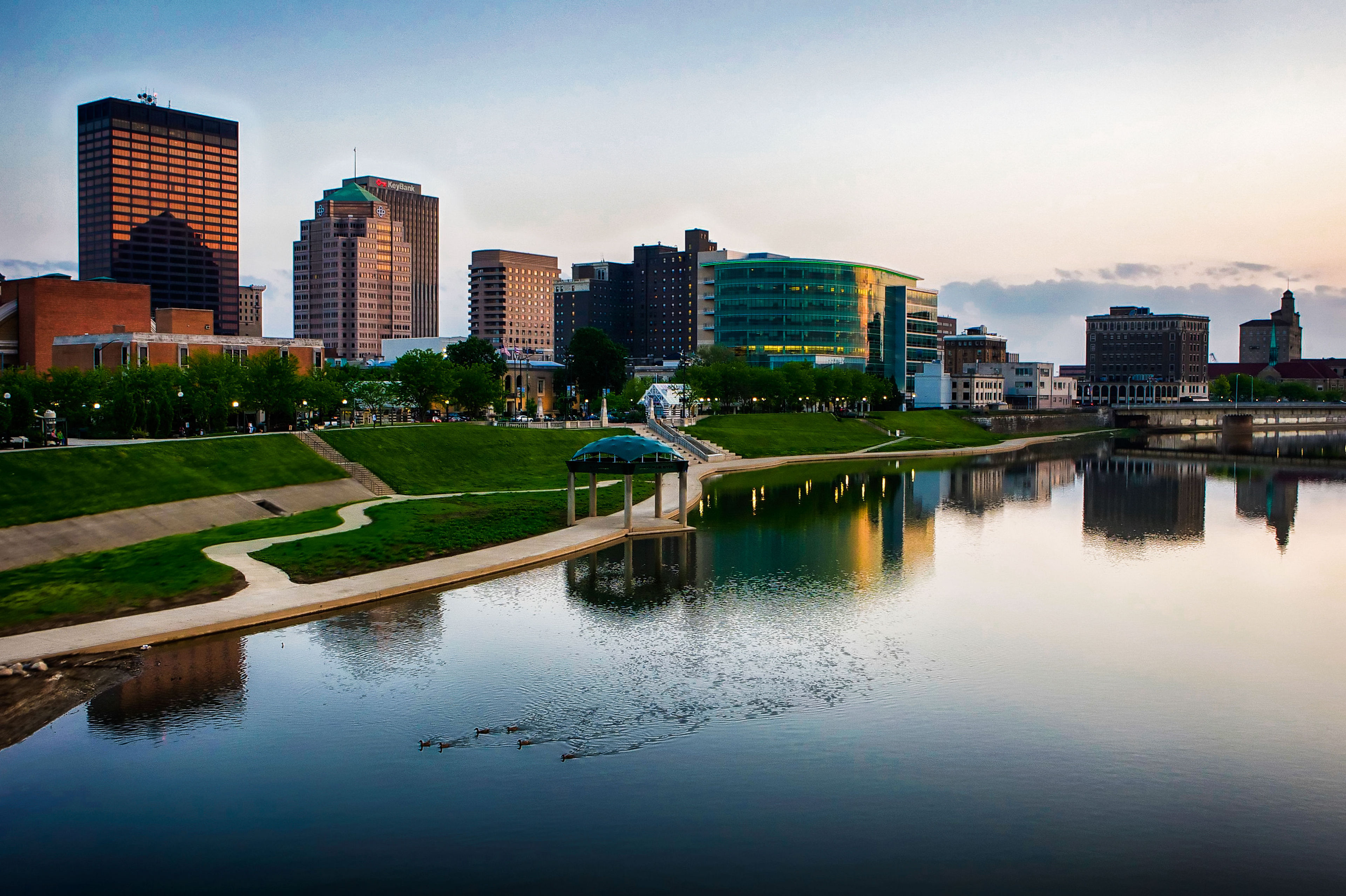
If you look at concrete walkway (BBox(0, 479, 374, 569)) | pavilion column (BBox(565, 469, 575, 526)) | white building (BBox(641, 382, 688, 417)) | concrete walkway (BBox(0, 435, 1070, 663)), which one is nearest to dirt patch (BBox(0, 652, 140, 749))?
concrete walkway (BBox(0, 435, 1070, 663))

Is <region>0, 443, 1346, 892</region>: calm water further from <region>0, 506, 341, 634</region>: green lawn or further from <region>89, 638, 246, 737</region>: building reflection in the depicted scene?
<region>0, 506, 341, 634</region>: green lawn

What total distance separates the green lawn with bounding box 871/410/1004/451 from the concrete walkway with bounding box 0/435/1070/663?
98.8 m

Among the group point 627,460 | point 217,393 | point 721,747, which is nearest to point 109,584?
point 721,747

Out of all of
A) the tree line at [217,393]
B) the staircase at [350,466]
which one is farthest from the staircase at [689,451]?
the staircase at [350,466]

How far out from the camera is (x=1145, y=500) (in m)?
94.8

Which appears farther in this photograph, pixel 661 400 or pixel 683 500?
pixel 661 400

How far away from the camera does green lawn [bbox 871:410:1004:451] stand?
162 metres

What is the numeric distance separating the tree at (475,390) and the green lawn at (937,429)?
6099 cm

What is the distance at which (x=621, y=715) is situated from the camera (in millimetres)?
31031

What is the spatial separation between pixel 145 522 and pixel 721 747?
4042cm

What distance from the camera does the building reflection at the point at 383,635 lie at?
35875 millimetres

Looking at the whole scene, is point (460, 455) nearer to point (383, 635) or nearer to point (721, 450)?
point (721, 450)

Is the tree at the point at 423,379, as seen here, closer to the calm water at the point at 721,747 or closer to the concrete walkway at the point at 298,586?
the concrete walkway at the point at 298,586

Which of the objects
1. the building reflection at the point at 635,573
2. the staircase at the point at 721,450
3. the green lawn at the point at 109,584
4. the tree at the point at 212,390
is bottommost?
the building reflection at the point at 635,573
